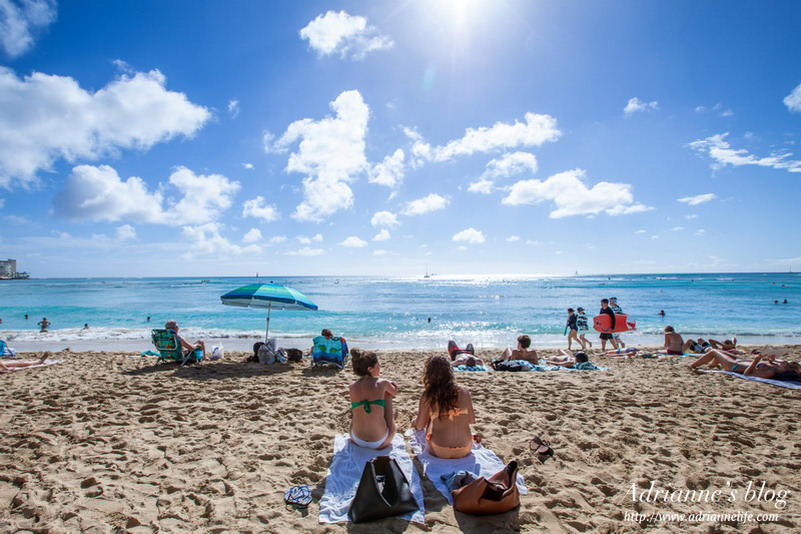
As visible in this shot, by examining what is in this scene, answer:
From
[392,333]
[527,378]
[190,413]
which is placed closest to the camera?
[190,413]

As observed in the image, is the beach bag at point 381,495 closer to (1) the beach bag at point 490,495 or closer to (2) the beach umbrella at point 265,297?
Answer: (1) the beach bag at point 490,495

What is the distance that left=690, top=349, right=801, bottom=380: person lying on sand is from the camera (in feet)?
21.2

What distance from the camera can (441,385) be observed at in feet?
11.7

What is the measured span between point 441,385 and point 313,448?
1.63 metres

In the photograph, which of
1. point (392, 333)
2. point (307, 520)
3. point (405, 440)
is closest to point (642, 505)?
point (405, 440)

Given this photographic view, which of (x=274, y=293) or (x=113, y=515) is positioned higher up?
(x=274, y=293)

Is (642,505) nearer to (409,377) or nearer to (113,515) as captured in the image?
(113,515)

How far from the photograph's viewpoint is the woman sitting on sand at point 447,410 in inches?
140

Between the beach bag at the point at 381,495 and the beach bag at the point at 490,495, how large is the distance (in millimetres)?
388

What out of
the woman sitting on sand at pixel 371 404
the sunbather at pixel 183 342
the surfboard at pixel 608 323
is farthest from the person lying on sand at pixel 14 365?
the surfboard at pixel 608 323

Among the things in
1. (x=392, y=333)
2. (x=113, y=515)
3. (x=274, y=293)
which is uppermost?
(x=274, y=293)

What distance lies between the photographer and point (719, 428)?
438 cm

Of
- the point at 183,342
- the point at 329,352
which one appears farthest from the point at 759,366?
the point at 183,342

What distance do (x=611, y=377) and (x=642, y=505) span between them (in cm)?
478
